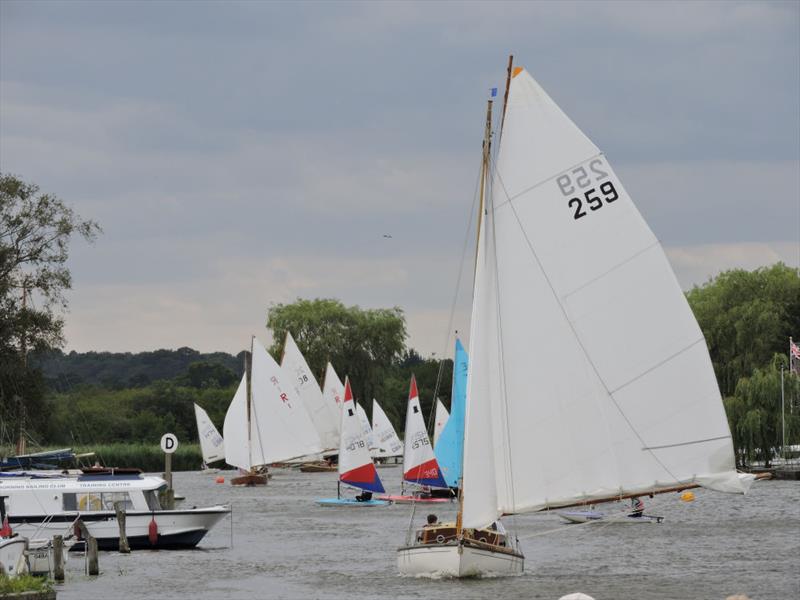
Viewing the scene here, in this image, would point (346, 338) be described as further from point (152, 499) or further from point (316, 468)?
point (152, 499)

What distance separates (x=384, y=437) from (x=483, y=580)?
306 feet

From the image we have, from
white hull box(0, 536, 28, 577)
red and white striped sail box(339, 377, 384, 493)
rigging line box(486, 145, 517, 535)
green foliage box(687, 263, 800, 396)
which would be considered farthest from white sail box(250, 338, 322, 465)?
rigging line box(486, 145, 517, 535)

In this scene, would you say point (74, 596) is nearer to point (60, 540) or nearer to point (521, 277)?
point (60, 540)

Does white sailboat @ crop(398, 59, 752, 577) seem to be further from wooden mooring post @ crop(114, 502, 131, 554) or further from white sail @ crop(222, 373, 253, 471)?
white sail @ crop(222, 373, 253, 471)

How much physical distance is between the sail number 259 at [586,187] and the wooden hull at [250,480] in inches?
2881

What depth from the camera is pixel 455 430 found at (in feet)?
214

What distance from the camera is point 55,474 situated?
54.2 m

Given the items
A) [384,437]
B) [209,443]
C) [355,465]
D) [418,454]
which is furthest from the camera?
[384,437]

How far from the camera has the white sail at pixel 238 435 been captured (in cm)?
10506

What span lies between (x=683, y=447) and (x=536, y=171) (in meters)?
6.42

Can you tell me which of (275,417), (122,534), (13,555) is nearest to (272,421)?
(275,417)

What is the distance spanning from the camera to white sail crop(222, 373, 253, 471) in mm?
105062

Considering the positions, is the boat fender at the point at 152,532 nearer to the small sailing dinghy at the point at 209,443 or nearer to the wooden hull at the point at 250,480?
the wooden hull at the point at 250,480

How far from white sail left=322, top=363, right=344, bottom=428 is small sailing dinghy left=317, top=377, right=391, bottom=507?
4912 cm
